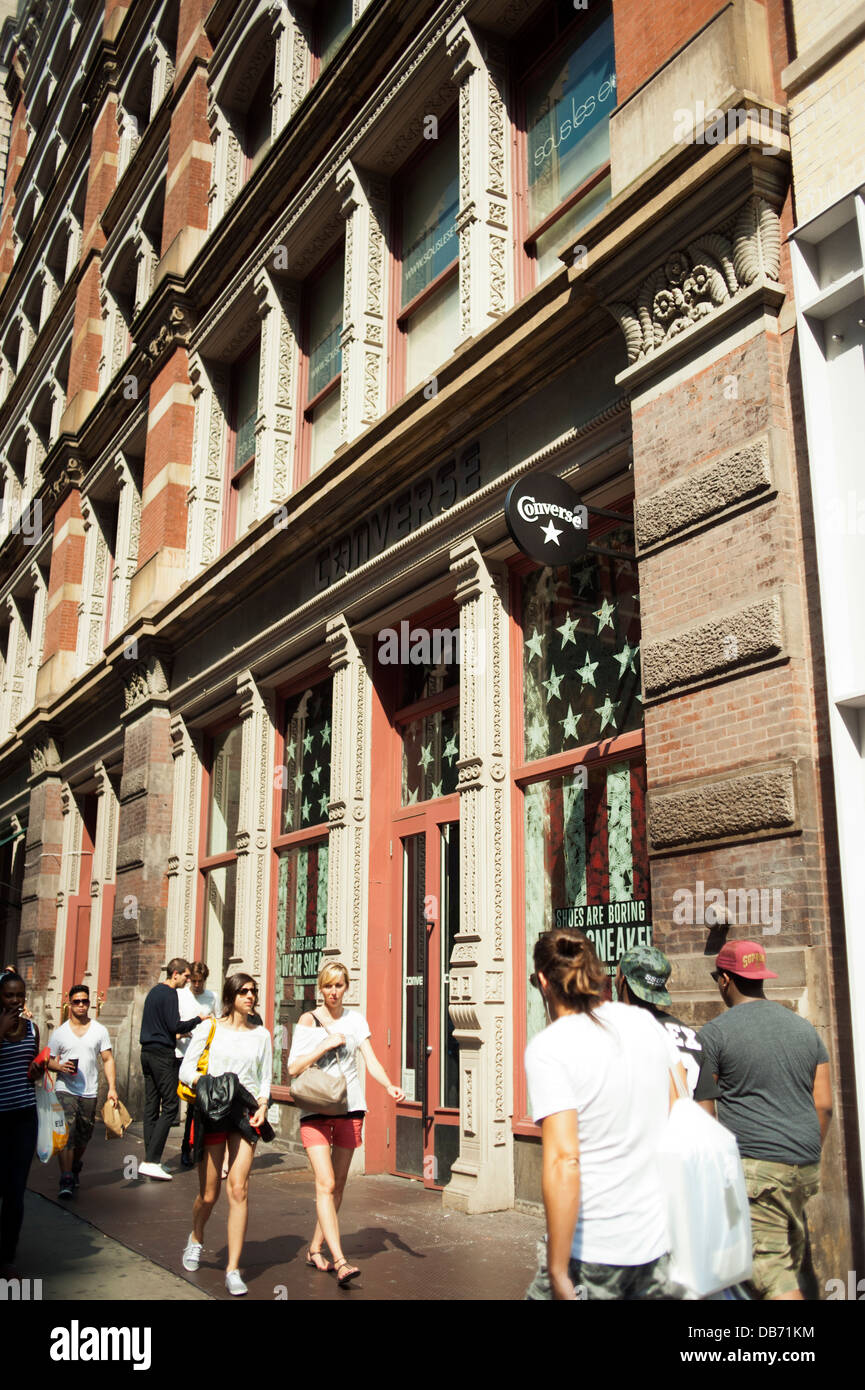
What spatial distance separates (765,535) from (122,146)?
A: 802 inches

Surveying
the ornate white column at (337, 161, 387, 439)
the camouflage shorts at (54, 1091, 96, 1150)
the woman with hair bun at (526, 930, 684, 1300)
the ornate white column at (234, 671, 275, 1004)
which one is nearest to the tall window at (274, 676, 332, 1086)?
the ornate white column at (234, 671, 275, 1004)

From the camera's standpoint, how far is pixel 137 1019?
1555cm

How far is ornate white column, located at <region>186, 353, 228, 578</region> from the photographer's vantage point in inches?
636

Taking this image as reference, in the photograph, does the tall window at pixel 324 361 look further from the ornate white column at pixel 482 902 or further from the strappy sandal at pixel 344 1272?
the strappy sandal at pixel 344 1272

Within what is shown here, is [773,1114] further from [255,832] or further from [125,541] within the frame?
[125,541]

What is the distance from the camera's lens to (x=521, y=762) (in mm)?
9250

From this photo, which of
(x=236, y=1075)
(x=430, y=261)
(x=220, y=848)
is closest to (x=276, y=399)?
(x=430, y=261)

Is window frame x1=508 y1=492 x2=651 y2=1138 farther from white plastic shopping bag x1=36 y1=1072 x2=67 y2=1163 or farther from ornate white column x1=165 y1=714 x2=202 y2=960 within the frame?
ornate white column x1=165 y1=714 x2=202 y2=960

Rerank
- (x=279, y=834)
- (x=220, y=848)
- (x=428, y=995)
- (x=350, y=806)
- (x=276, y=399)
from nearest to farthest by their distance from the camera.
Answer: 1. (x=428, y=995)
2. (x=350, y=806)
3. (x=279, y=834)
4. (x=276, y=399)
5. (x=220, y=848)

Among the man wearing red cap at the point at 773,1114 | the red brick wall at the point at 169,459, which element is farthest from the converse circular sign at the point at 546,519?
the red brick wall at the point at 169,459

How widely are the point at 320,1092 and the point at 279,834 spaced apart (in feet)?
23.2

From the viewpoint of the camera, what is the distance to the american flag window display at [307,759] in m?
12.7

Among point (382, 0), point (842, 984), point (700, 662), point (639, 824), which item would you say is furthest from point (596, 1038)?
point (382, 0)

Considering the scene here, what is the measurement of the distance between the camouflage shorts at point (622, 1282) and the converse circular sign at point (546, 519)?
4.96 metres
